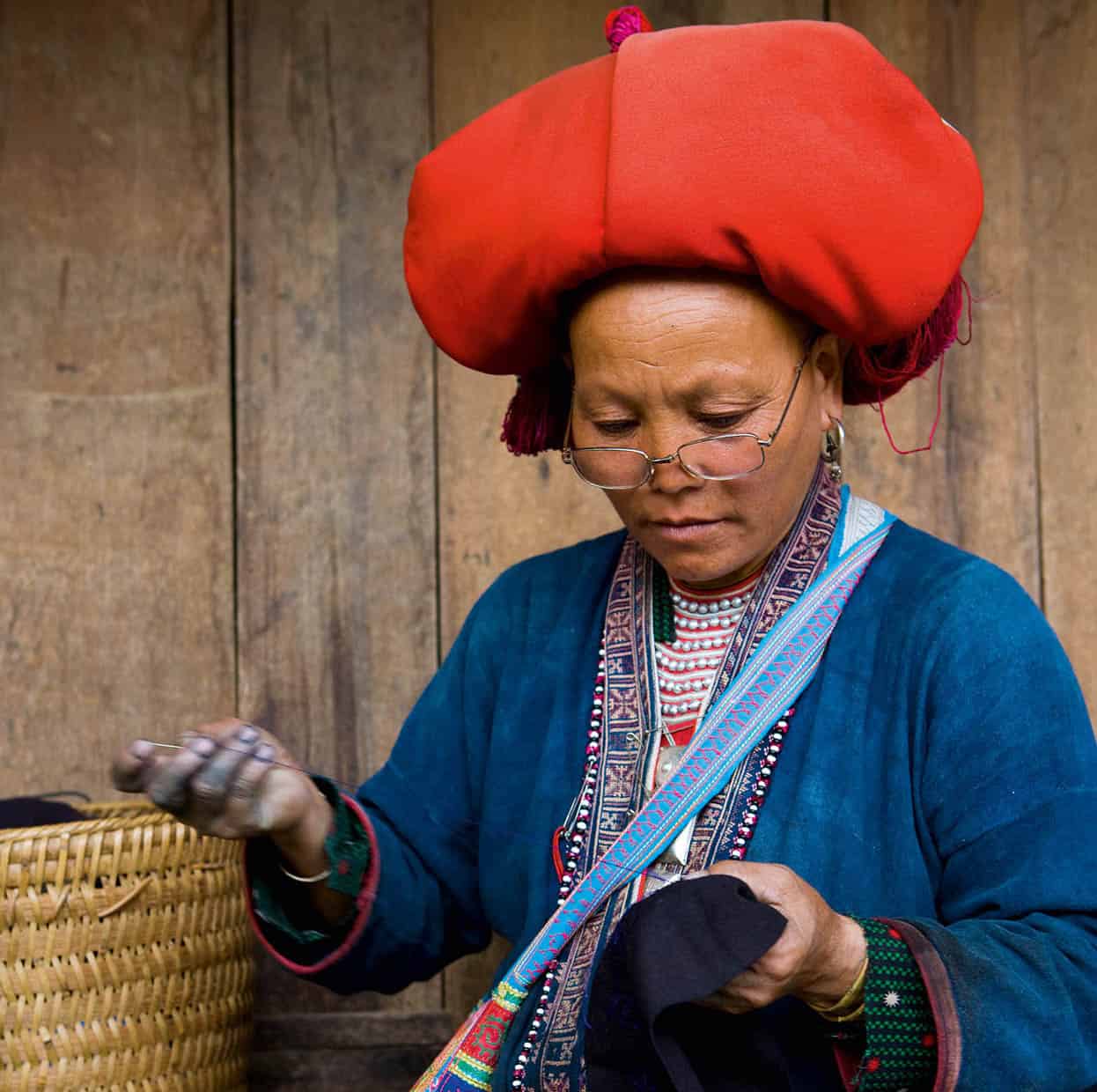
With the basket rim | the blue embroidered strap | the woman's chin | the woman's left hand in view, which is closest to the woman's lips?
the woman's chin

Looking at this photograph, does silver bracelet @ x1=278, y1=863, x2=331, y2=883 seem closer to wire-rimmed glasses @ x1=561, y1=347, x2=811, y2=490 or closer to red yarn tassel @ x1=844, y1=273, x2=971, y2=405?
wire-rimmed glasses @ x1=561, y1=347, x2=811, y2=490

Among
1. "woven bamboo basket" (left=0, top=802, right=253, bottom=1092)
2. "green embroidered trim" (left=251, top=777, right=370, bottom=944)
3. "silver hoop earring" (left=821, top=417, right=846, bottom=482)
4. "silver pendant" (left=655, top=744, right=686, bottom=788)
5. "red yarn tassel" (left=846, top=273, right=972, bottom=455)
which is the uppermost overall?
"red yarn tassel" (left=846, top=273, right=972, bottom=455)

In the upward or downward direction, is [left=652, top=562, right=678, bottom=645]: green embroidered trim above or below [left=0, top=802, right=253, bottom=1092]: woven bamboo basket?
above

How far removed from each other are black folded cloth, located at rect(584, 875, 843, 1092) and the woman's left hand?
0.02 m

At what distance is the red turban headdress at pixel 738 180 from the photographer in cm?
143

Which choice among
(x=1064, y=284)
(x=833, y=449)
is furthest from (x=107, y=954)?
(x=1064, y=284)

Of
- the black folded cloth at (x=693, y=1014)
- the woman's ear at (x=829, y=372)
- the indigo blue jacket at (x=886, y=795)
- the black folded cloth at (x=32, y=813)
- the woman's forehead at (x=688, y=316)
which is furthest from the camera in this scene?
the black folded cloth at (x=32, y=813)

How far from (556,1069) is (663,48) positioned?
1019 millimetres

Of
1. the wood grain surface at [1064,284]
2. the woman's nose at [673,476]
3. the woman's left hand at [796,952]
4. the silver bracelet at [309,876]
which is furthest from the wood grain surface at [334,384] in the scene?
the woman's left hand at [796,952]

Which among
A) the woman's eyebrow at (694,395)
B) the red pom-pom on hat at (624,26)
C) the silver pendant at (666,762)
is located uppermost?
the red pom-pom on hat at (624,26)

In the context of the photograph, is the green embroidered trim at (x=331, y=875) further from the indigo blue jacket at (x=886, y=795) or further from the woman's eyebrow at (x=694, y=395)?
the woman's eyebrow at (x=694, y=395)

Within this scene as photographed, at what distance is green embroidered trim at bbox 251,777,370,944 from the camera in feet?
5.20

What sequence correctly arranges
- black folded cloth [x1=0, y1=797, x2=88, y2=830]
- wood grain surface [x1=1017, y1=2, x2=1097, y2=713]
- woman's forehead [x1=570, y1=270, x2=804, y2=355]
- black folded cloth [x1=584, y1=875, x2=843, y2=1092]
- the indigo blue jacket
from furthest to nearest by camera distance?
wood grain surface [x1=1017, y1=2, x2=1097, y2=713], black folded cloth [x1=0, y1=797, x2=88, y2=830], woman's forehead [x1=570, y1=270, x2=804, y2=355], the indigo blue jacket, black folded cloth [x1=584, y1=875, x2=843, y2=1092]

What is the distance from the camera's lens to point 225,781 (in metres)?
1.41
